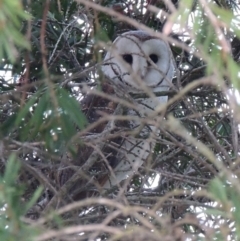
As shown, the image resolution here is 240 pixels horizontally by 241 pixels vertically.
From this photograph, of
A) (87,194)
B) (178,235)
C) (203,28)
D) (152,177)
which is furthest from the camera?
(152,177)

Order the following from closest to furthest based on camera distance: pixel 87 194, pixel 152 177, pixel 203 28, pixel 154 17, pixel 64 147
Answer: pixel 203 28 < pixel 64 147 < pixel 87 194 < pixel 152 177 < pixel 154 17

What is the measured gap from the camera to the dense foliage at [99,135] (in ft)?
2.90

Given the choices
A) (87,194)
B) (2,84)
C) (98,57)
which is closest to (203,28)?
(98,57)

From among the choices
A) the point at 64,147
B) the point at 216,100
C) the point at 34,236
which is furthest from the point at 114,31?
the point at 34,236

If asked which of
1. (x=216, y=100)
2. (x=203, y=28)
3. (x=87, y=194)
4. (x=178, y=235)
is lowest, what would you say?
(x=178, y=235)

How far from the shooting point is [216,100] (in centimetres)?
203

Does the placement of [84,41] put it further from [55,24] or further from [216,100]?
[216,100]

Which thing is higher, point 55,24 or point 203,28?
point 55,24

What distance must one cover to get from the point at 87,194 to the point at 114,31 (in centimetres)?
68

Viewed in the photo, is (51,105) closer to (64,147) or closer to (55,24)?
(64,147)

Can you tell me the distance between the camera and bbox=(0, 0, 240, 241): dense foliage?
885 mm

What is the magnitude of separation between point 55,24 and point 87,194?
64 cm

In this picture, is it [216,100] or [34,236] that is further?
[216,100]

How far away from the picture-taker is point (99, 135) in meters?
1.46
